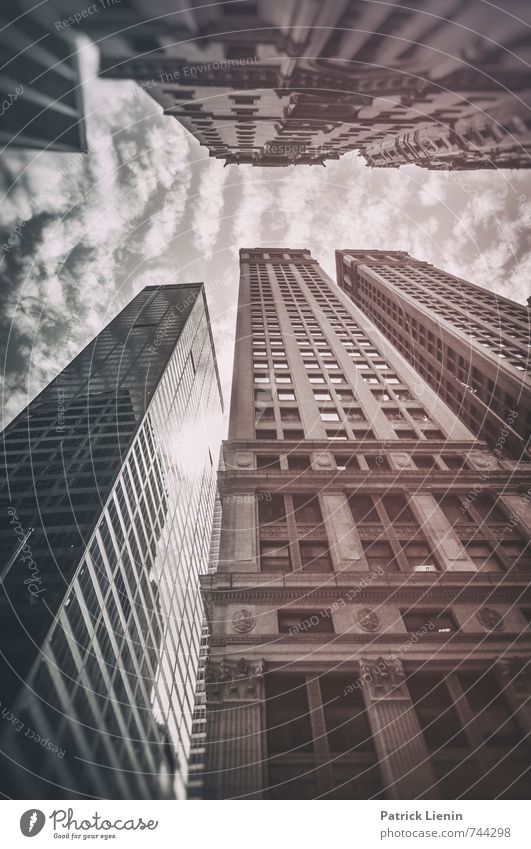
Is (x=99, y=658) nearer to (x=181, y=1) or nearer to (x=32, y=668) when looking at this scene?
(x=32, y=668)

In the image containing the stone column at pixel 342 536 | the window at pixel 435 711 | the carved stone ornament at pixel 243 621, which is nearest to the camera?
the window at pixel 435 711

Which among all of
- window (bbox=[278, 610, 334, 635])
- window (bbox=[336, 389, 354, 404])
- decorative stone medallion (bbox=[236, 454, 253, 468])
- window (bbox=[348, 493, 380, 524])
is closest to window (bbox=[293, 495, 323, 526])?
window (bbox=[348, 493, 380, 524])

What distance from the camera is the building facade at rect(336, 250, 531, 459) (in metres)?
35.2

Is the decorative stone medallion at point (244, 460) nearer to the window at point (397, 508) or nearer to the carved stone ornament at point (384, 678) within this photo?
the window at point (397, 508)

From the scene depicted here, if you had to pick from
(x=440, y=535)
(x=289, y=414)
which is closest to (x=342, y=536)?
(x=440, y=535)

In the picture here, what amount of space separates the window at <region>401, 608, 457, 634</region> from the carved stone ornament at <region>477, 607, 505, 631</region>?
1.11 metres

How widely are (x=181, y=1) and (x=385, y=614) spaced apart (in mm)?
23392

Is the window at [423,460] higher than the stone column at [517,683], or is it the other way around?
the window at [423,460]

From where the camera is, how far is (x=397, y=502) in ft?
84.2

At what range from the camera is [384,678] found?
15.9 metres

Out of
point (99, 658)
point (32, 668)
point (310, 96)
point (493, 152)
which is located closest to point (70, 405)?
point (99, 658)

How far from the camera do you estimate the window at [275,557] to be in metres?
21.1

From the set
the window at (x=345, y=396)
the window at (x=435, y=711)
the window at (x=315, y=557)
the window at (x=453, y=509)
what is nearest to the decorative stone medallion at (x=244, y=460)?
the window at (x=315, y=557)

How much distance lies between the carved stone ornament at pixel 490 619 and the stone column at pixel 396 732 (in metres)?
4.39
